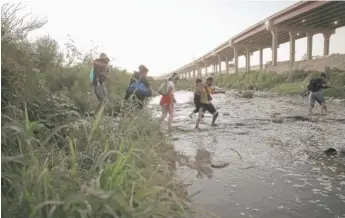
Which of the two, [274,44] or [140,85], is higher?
[274,44]

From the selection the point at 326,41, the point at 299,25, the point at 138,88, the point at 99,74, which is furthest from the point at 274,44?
the point at 138,88

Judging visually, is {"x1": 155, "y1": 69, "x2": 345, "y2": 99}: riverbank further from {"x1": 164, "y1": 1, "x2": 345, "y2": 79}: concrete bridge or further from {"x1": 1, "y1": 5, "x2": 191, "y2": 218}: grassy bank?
{"x1": 1, "y1": 5, "x2": 191, "y2": 218}: grassy bank

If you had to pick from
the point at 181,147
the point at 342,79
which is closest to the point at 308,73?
the point at 342,79

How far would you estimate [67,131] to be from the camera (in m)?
4.71

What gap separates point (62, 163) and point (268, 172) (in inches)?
145

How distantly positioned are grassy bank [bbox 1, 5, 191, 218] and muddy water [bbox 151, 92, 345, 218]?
621mm

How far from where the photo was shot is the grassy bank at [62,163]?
2686mm

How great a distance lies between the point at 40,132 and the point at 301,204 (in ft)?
10.7

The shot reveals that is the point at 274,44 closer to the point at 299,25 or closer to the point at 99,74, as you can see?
the point at 299,25

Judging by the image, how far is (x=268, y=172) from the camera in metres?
A: 5.80

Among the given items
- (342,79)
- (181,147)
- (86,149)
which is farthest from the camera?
(342,79)

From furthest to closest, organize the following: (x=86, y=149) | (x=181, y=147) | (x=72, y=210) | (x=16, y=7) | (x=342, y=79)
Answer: (x=342, y=79) → (x=181, y=147) → (x=16, y=7) → (x=86, y=149) → (x=72, y=210)

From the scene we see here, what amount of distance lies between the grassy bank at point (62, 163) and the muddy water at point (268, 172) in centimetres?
62

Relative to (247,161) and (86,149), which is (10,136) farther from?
(247,161)
